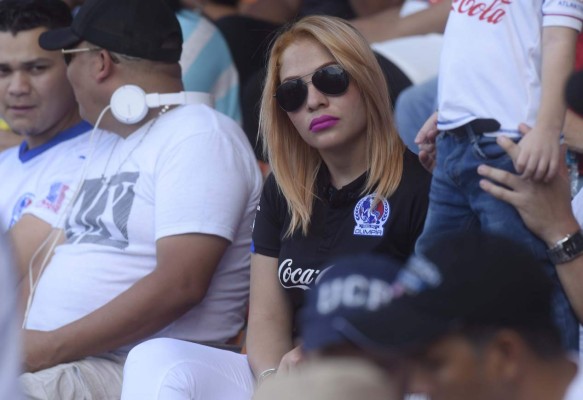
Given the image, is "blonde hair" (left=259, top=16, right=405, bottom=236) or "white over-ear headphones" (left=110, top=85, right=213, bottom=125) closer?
"blonde hair" (left=259, top=16, right=405, bottom=236)

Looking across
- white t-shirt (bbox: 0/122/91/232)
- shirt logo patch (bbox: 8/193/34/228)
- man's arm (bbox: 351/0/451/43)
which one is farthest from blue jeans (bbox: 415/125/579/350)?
shirt logo patch (bbox: 8/193/34/228)

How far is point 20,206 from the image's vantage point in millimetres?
4660

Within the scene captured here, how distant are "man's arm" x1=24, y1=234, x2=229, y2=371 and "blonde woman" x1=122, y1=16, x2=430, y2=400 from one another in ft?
0.84

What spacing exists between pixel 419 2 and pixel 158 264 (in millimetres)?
2156

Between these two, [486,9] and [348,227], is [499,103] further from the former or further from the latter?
[348,227]

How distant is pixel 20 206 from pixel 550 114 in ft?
8.40

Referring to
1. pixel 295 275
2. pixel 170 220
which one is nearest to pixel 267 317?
pixel 295 275

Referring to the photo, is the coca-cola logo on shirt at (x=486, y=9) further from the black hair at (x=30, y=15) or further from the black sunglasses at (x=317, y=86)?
the black hair at (x=30, y=15)

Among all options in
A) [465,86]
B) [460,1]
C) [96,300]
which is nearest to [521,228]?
[465,86]

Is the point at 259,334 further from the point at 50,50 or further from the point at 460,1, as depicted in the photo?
the point at 50,50

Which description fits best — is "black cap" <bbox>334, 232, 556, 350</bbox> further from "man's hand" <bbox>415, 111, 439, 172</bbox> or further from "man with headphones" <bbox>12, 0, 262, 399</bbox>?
"man with headphones" <bbox>12, 0, 262, 399</bbox>

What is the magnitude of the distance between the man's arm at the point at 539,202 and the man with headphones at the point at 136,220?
117cm

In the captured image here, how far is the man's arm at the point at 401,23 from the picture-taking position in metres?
4.93

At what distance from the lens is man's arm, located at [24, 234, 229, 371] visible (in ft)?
12.2
